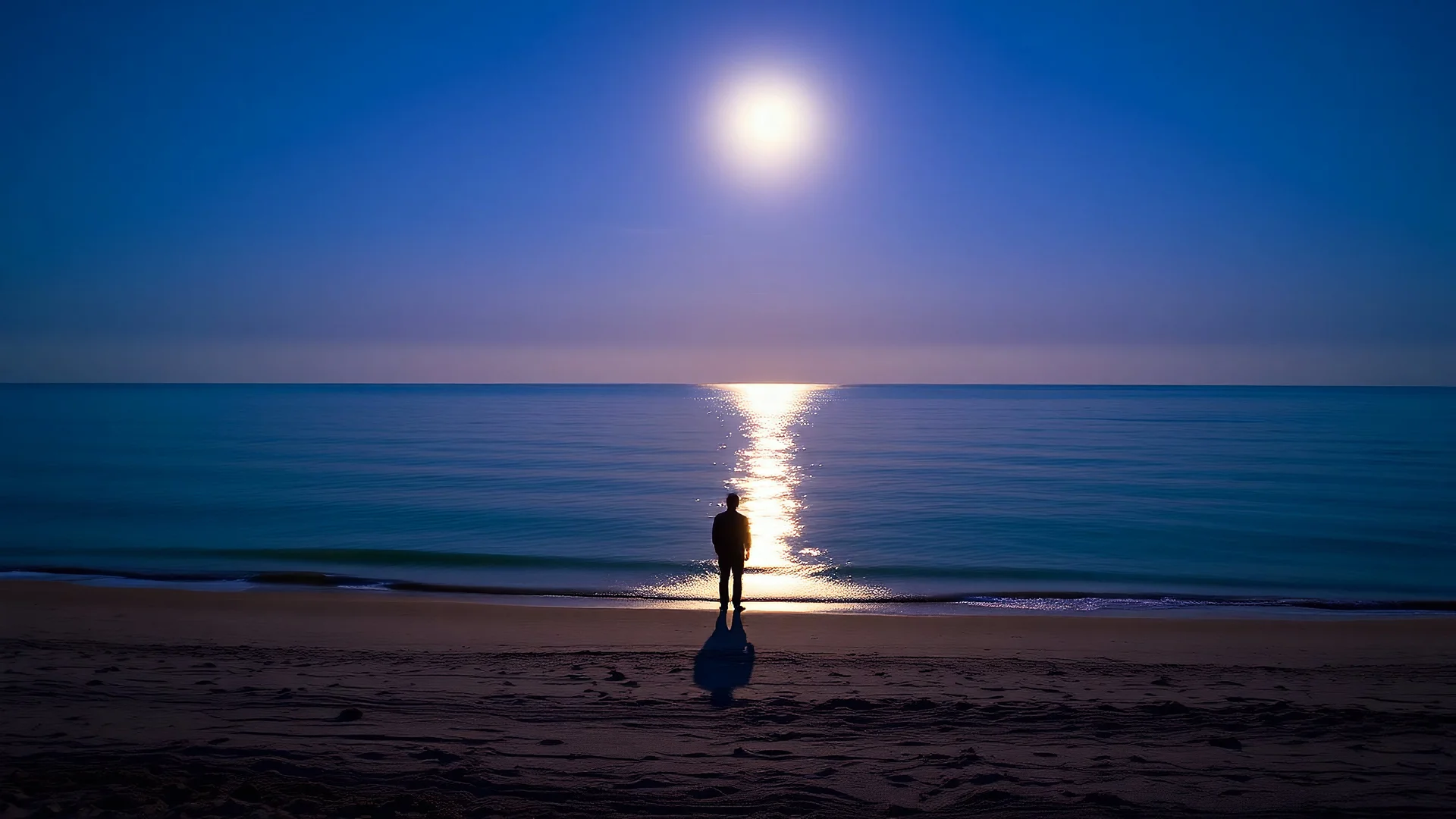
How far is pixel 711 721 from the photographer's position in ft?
26.3

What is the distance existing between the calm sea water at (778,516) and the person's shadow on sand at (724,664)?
3797mm

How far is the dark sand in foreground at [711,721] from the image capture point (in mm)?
6355

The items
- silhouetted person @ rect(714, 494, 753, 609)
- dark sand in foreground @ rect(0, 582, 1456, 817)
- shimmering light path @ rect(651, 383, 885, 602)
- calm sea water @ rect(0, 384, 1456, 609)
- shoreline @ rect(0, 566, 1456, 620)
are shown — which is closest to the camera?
dark sand in foreground @ rect(0, 582, 1456, 817)

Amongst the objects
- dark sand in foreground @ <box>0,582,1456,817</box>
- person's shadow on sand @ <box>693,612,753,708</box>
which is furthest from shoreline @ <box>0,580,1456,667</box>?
person's shadow on sand @ <box>693,612,753,708</box>

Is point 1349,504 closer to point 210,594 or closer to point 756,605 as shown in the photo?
point 756,605

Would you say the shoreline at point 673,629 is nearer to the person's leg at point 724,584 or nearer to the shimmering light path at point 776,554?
the person's leg at point 724,584

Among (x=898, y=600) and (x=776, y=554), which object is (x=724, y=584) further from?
(x=776, y=554)

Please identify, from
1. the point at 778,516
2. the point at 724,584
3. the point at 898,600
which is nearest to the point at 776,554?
the point at 898,600

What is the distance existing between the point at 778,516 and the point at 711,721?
18.5 meters

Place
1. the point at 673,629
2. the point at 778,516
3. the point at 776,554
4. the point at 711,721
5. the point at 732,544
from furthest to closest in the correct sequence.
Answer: the point at 778,516 < the point at 776,554 < the point at 732,544 < the point at 673,629 < the point at 711,721

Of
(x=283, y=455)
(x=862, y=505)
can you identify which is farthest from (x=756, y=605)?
(x=283, y=455)

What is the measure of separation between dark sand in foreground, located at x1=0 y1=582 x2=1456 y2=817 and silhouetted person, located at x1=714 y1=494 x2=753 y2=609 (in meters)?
0.77

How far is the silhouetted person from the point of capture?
12.9m

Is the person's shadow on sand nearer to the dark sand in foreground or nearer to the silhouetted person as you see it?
the dark sand in foreground
